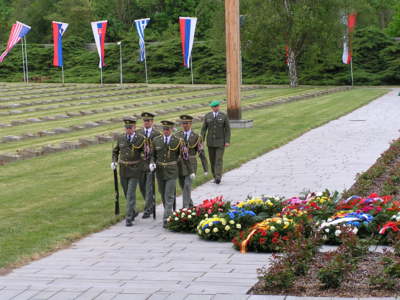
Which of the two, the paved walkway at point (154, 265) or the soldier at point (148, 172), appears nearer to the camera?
the paved walkway at point (154, 265)

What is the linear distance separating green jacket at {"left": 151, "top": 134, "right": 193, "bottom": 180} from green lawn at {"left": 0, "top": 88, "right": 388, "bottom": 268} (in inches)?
46.0

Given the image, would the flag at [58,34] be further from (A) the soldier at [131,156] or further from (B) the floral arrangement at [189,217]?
(B) the floral arrangement at [189,217]

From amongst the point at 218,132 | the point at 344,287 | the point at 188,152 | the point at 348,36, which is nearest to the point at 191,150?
the point at 188,152

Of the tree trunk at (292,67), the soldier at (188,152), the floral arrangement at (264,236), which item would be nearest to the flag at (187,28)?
the tree trunk at (292,67)

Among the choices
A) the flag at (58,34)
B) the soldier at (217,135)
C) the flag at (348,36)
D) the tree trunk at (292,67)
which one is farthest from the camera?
the tree trunk at (292,67)

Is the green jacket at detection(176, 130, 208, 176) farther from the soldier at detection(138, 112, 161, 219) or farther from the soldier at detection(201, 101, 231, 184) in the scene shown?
the soldier at detection(201, 101, 231, 184)

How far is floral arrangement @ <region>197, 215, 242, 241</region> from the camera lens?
413 inches

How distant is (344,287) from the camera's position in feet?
25.0

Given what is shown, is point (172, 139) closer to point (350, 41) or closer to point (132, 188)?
point (132, 188)

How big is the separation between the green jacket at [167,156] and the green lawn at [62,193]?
3.84ft

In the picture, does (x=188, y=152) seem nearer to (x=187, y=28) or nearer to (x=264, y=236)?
(x=264, y=236)

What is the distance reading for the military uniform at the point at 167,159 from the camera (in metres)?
11.9

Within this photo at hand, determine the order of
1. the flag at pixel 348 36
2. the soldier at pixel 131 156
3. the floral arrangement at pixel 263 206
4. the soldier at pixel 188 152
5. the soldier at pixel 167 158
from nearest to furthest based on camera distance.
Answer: the floral arrangement at pixel 263 206, the soldier at pixel 167 158, the soldier at pixel 131 156, the soldier at pixel 188 152, the flag at pixel 348 36

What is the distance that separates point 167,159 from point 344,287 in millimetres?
4896
